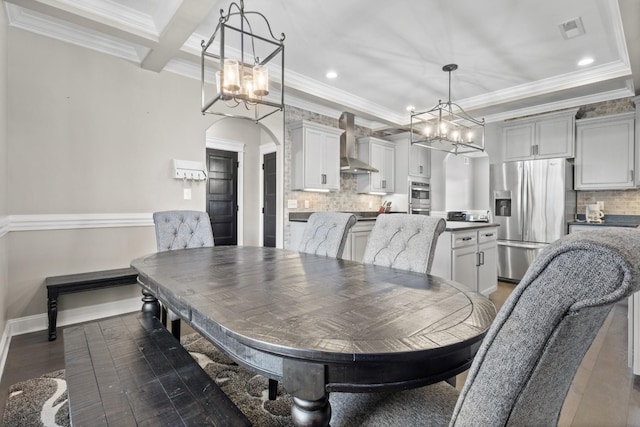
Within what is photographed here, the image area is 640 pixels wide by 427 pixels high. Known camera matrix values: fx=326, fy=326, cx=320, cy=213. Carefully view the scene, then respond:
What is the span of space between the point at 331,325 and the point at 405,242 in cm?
111

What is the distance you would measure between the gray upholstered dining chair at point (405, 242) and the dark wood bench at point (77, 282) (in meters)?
2.15

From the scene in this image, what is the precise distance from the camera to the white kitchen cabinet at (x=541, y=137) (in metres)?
4.57

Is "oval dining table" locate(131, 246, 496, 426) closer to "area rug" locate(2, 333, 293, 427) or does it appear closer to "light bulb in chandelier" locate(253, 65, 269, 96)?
"area rug" locate(2, 333, 293, 427)

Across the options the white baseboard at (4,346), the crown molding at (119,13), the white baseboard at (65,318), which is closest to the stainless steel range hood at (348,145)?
the crown molding at (119,13)

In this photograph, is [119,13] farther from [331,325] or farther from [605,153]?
[605,153]

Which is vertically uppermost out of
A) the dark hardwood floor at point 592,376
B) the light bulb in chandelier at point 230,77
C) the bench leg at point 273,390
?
the light bulb in chandelier at point 230,77

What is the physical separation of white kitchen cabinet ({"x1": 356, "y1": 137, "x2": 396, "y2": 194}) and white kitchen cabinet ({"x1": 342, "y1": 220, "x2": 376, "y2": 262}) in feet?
4.19

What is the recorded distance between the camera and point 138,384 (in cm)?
121

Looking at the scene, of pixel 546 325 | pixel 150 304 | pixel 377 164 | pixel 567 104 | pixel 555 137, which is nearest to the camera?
pixel 546 325

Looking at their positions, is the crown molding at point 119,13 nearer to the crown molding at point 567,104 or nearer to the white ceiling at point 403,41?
the white ceiling at point 403,41

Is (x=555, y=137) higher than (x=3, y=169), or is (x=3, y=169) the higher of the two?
(x=555, y=137)

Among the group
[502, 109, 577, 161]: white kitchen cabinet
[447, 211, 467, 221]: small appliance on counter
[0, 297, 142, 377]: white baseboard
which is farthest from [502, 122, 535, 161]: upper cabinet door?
[0, 297, 142, 377]: white baseboard

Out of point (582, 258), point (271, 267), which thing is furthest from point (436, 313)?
point (271, 267)

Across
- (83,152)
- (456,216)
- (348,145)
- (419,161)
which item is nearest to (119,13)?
(83,152)
